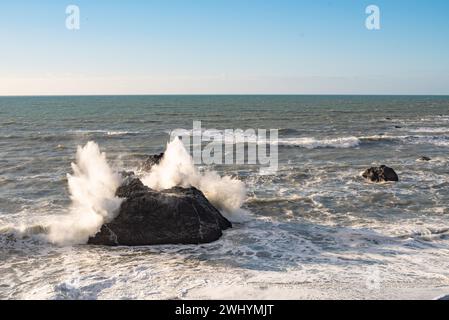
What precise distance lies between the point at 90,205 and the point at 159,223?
2528mm

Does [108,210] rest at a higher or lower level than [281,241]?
higher

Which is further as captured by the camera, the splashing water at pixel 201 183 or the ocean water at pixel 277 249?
the splashing water at pixel 201 183

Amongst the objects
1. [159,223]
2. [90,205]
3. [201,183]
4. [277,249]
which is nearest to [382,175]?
[201,183]

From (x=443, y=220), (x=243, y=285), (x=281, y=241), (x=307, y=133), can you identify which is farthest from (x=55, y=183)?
(x=307, y=133)

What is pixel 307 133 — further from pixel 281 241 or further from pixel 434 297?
pixel 434 297

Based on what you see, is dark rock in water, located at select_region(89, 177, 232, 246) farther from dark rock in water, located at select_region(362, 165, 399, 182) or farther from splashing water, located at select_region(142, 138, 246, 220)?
dark rock in water, located at select_region(362, 165, 399, 182)

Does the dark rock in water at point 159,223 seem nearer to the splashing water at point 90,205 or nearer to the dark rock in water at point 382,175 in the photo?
the splashing water at point 90,205

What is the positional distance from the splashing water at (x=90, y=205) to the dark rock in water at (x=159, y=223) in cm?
35

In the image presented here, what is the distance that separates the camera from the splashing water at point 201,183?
16.5 metres

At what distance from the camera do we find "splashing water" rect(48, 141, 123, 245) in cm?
1379

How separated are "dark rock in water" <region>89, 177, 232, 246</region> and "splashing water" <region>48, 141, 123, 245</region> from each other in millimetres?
345

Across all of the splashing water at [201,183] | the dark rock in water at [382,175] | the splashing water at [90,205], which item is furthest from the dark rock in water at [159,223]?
the dark rock in water at [382,175]

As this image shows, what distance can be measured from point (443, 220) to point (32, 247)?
13409mm

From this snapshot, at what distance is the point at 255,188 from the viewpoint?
21.6m
